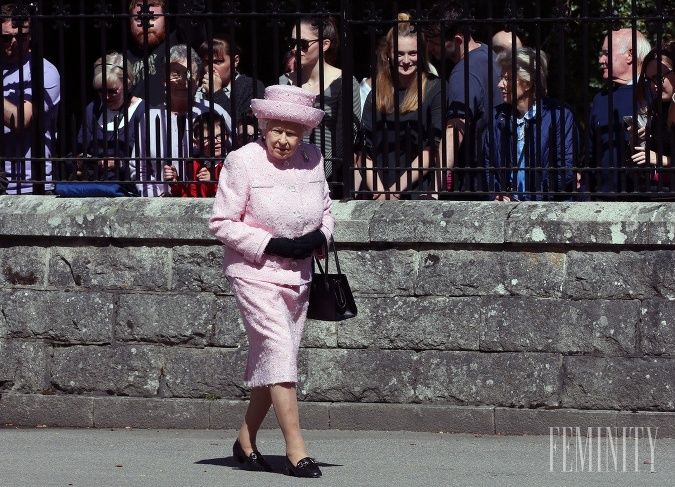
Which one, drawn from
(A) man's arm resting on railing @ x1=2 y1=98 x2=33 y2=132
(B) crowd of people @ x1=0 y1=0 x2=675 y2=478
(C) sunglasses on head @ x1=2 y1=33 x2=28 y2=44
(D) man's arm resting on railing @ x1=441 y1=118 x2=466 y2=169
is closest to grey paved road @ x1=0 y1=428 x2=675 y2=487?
(B) crowd of people @ x1=0 y1=0 x2=675 y2=478

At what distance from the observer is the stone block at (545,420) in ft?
24.2

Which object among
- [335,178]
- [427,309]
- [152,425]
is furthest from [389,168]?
[152,425]

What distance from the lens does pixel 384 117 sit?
7977 millimetres

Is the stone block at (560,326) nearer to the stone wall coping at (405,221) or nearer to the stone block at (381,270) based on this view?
the stone wall coping at (405,221)

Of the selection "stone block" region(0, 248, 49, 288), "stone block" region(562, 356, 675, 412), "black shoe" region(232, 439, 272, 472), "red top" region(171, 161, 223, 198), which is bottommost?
"black shoe" region(232, 439, 272, 472)

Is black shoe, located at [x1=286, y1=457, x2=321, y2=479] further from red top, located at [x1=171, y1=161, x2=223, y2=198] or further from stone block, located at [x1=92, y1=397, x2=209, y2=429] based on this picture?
red top, located at [x1=171, y1=161, x2=223, y2=198]

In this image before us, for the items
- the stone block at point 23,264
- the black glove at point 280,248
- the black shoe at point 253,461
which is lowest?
the black shoe at point 253,461

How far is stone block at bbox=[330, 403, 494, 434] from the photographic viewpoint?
7523 mm

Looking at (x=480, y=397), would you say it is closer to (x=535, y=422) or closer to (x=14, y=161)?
(x=535, y=422)

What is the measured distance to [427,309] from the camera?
25.0 ft

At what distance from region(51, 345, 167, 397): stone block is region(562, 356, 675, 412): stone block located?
2190mm

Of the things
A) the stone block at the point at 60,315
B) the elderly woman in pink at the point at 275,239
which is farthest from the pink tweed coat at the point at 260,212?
the stone block at the point at 60,315

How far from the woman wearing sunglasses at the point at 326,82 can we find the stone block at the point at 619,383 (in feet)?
5.28

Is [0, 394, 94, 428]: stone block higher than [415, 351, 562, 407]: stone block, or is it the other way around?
[415, 351, 562, 407]: stone block
